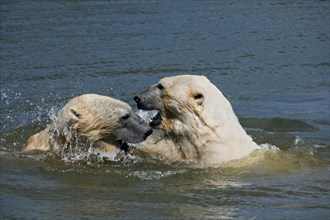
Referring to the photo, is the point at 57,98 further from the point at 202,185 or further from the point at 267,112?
→ the point at 202,185

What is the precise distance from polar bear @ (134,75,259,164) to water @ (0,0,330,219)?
0.20 meters

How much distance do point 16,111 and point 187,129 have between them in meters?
4.08

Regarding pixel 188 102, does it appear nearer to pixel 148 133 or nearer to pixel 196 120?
pixel 196 120

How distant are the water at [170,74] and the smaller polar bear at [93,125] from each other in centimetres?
29

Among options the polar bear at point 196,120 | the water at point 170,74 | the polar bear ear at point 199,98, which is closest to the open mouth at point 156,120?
the polar bear at point 196,120

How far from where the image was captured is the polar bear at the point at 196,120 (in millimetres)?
10617

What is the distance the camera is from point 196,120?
419 inches

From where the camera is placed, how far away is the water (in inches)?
397

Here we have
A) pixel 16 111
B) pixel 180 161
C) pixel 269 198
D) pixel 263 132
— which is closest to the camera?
pixel 269 198

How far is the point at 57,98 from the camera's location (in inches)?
567

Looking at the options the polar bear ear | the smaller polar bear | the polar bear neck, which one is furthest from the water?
the polar bear ear

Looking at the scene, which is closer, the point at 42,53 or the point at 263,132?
the point at 263,132

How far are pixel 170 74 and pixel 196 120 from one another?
545cm

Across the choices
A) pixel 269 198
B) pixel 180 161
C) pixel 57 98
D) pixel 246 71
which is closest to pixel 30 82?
pixel 57 98
